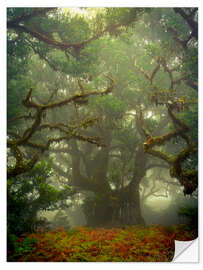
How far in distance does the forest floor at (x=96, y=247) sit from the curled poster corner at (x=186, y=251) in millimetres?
A: 101

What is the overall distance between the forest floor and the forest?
2 centimetres

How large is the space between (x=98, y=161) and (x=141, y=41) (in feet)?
21.1

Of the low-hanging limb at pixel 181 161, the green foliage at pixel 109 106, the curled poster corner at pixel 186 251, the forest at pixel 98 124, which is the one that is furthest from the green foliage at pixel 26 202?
the curled poster corner at pixel 186 251

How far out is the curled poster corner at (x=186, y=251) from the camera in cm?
517

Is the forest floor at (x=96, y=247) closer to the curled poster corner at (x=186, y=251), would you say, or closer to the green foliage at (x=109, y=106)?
the curled poster corner at (x=186, y=251)

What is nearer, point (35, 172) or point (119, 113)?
point (35, 172)

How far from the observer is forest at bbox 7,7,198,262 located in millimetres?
5238

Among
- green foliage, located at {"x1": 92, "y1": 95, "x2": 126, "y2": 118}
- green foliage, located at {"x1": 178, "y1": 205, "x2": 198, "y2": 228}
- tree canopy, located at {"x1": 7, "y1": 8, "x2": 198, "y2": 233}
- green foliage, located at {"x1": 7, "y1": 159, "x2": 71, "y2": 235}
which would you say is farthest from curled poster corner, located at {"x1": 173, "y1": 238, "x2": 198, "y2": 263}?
green foliage, located at {"x1": 92, "y1": 95, "x2": 126, "y2": 118}

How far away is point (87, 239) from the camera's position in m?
5.62

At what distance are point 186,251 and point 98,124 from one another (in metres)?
5.33

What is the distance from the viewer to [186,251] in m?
5.39
